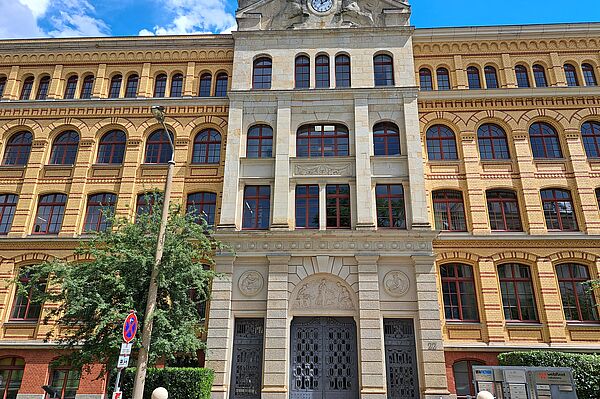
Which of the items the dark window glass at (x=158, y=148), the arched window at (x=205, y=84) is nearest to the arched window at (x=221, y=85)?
the arched window at (x=205, y=84)

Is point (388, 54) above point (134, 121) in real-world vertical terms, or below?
above

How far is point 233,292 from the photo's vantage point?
61.5 ft

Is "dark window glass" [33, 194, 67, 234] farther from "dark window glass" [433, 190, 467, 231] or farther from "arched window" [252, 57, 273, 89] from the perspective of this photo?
"dark window glass" [433, 190, 467, 231]

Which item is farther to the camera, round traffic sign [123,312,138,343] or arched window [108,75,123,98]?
arched window [108,75,123,98]

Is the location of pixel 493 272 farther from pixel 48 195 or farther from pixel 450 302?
pixel 48 195

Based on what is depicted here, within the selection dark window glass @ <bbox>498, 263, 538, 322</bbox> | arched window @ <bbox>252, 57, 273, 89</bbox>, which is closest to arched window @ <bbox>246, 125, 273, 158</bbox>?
arched window @ <bbox>252, 57, 273, 89</bbox>

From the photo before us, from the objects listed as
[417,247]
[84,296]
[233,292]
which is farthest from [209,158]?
[417,247]

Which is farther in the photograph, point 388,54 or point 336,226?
point 388,54

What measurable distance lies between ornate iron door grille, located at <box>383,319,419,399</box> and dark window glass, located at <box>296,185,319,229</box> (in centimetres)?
556

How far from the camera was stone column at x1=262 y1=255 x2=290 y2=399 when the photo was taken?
17.0 metres

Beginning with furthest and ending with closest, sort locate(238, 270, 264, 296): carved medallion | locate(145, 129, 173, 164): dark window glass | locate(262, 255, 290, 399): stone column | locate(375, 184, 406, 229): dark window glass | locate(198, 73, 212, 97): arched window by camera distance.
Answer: locate(198, 73, 212, 97): arched window
locate(145, 129, 173, 164): dark window glass
locate(375, 184, 406, 229): dark window glass
locate(238, 270, 264, 296): carved medallion
locate(262, 255, 290, 399): stone column

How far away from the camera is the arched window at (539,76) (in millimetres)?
22420

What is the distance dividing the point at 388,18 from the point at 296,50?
214 inches

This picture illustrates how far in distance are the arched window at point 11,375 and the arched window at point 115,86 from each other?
14244mm
